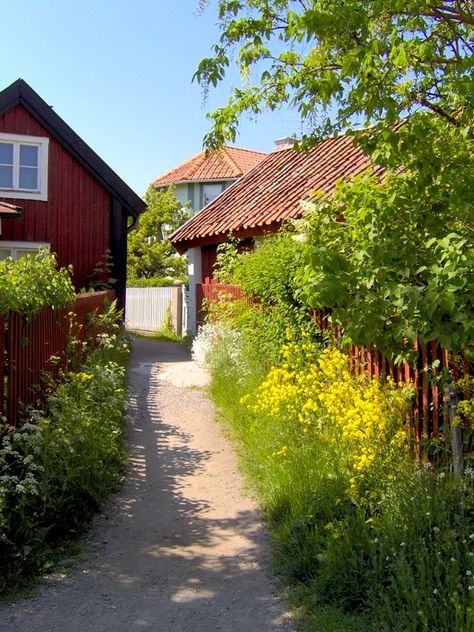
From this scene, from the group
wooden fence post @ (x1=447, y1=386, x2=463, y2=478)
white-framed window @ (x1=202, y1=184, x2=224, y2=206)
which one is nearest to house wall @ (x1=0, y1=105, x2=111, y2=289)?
wooden fence post @ (x1=447, y1=386, x2=463, y2=478)

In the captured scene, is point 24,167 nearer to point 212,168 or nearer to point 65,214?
point 65,214

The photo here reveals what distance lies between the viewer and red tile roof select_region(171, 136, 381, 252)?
13289 mm

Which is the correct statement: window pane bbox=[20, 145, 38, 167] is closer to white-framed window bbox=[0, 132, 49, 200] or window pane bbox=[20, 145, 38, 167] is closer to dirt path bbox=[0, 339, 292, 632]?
white-framed window bbox=[0, 132, 49, 200]

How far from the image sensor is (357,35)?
4312 mm

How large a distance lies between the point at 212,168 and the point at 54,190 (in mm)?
21828

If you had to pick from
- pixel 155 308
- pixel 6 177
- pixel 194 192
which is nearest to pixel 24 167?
pixel 6 177

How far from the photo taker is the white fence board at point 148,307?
23.2m

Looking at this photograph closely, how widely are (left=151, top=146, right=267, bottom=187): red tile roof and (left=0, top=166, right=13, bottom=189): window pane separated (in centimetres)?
1939

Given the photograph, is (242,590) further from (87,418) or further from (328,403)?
(87,418)

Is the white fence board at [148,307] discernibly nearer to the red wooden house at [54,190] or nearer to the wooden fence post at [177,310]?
the wooden fence post at [177,310]

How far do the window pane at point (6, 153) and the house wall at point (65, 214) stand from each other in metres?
0.34

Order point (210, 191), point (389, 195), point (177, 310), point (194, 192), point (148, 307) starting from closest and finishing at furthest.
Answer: point (389, 195), point (177, 310), point (148, 307), point (210, 191), point (194, 192)

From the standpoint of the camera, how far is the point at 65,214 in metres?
15.2

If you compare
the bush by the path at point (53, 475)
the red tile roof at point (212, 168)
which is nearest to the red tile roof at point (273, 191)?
the bush by the path at point (53, 475)
